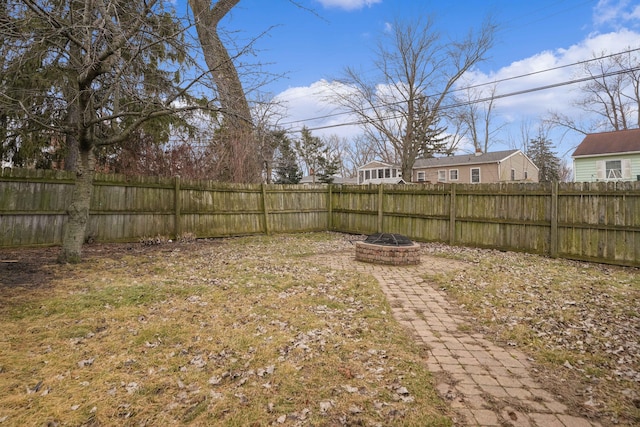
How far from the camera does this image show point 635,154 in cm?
1627

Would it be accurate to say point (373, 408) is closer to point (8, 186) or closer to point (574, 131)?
point (8, 186)

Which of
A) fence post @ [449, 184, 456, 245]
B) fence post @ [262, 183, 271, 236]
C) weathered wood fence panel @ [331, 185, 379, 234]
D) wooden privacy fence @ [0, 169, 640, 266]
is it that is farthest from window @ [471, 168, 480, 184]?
fence post @ [262, 183, 271, 236]

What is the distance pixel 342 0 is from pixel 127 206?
8212 mm

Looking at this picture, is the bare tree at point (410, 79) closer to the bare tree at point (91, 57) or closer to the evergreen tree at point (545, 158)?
the bare tree at point (91, 57)

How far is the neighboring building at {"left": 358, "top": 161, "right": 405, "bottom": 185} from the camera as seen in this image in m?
30.7

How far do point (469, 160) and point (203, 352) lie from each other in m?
28.7

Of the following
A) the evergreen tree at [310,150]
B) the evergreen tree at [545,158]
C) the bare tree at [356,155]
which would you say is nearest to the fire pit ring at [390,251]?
the bare tree at [356,155]

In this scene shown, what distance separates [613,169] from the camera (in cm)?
1708

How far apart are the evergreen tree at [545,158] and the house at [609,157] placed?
23449 mm

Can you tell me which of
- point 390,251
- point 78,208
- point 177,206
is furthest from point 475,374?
point 177,206

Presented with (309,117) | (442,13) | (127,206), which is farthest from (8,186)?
(442,13)

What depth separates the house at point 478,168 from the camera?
26203 millimetres

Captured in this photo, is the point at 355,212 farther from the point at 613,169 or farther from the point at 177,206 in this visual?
the point at 613,169

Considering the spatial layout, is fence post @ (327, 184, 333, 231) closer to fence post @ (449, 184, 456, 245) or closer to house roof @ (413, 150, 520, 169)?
fence post @ (449, 184, 456, 245)
